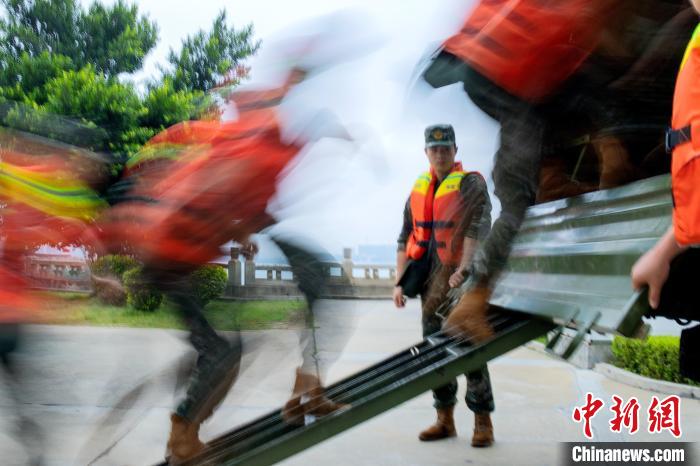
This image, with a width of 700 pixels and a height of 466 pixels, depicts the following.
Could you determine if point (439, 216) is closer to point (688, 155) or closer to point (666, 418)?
point (688, 155)

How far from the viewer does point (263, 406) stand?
15.1ft

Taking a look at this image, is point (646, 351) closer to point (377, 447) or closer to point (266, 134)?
point (377, 447)

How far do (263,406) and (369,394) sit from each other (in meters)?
2.35

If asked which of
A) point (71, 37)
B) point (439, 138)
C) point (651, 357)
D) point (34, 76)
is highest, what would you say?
point (71, 37)

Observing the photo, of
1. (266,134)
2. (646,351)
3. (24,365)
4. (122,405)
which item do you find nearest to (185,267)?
(266,134)

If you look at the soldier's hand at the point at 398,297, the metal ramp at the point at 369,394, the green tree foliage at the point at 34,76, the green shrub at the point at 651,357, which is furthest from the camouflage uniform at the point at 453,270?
the green shrub at the point at 651,357

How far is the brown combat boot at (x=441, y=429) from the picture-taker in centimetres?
385

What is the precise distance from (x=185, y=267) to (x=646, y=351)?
16.0ft

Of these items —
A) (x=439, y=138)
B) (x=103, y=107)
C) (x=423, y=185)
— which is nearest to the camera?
(x=103, y=107)

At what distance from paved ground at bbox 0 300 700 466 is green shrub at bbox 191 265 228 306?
0.71ft

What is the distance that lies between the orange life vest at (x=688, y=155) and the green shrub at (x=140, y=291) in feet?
5.37

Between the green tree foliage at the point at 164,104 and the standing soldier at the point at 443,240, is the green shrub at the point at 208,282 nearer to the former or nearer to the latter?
the green tree foliage at the point at 164,104

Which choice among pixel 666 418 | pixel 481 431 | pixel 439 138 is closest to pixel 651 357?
pixel 666 418

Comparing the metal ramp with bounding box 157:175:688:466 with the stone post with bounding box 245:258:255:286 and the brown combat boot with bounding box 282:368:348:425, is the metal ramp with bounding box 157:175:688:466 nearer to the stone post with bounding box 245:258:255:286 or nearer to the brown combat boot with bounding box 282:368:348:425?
the brown combat boot with bounding box 282:368:348:425
